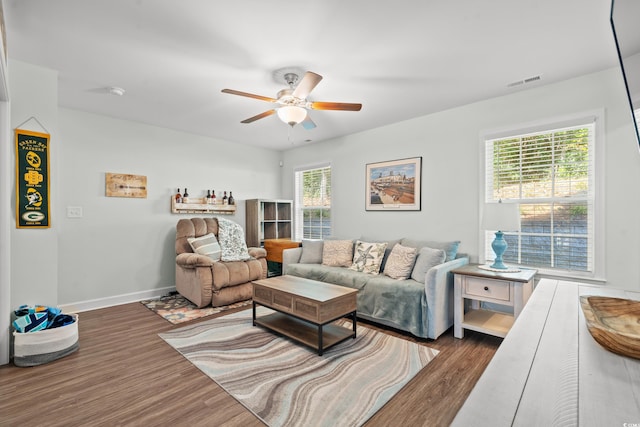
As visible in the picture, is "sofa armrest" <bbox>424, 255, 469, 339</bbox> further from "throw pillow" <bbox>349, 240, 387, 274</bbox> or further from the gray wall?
"throw pillow" <bbox>349, 240, 387, 274</bbox>

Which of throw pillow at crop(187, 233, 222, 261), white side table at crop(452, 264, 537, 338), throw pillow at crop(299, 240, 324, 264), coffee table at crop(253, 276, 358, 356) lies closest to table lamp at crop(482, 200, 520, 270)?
white side table at crop(452, 264, 537, 338)

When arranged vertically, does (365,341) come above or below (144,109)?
below

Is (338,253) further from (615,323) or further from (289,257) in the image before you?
(615,323)

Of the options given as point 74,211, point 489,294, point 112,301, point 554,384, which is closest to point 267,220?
point 112,301

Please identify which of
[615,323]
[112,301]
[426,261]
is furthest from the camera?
[112,301]

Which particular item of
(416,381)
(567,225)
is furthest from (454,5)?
(416,381)

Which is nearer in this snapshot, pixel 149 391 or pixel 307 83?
pixel 149 391

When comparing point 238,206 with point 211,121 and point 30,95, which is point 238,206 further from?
point 30,95

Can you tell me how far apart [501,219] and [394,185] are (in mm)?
1581

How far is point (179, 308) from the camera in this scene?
372cm

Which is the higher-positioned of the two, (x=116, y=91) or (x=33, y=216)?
(x=116, y=91)

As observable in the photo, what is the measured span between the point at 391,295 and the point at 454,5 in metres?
2.43

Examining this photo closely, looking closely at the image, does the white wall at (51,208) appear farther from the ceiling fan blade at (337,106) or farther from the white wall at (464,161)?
the white wall at (464,161)

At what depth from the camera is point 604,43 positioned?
2217 millimetres
